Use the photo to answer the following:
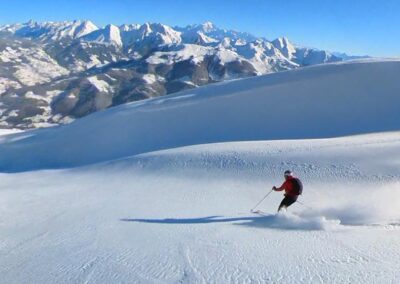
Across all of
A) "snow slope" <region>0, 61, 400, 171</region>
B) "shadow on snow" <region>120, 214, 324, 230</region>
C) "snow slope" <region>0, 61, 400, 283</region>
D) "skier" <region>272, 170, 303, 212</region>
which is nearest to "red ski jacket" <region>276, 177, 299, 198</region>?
"skier" <region>272, 170, 303, 212</region>

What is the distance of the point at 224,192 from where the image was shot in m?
17.9

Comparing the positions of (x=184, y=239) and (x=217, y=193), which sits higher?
(x=184, y=239)

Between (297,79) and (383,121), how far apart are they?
498 inches

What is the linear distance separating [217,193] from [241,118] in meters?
19.2

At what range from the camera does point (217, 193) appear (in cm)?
1772

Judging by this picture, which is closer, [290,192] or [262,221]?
[262,221]

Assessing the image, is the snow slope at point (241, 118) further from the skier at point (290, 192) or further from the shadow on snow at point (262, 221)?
the shadow on snow at point (262, 221)

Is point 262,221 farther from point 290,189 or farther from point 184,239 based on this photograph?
Result: point 184,239

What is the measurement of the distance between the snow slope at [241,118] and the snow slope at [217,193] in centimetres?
17

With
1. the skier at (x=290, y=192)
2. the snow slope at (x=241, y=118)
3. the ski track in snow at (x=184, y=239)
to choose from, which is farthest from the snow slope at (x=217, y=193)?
the skier at (x=290, y=192)

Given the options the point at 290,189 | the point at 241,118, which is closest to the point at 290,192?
the point at 290,189

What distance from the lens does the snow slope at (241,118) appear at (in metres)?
32.3

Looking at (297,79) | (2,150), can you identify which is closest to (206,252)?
(2,150)

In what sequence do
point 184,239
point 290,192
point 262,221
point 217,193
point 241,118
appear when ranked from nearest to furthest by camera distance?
point 184,239 < point 262,221 < point 290,192 < point 217,193 < point 241,118
